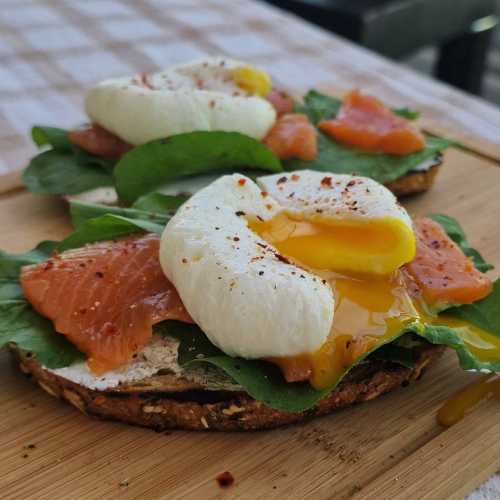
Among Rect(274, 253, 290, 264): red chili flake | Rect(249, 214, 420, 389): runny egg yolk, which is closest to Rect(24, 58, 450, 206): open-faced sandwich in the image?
Rect(249, 214, 420, 389): runny egg yolk

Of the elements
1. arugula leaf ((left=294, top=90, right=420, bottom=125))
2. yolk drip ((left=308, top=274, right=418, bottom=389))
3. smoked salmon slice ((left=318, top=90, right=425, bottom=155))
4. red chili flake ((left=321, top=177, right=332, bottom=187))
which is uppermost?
red chili flake ((left=321, top=177, right=332, bottom=187))

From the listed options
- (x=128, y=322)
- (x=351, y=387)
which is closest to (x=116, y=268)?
(x=128, y=322)

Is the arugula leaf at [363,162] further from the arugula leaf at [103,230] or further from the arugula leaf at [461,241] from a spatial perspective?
the arugula leaf at [103,230]

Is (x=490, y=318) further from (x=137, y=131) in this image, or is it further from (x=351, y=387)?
(x=137, y=131)

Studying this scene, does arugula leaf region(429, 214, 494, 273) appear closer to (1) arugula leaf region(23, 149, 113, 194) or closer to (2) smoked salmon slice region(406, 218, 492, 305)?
(2) smoked salmon slice region(406, 218, 492, 305)

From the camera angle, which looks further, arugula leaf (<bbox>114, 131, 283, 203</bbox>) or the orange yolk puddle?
arugula leaf (<bbox>114, 131, 283, 203</bbox>)

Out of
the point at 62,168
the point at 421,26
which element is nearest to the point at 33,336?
the point at 62,168

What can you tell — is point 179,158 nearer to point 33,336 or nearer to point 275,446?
point 33,336
